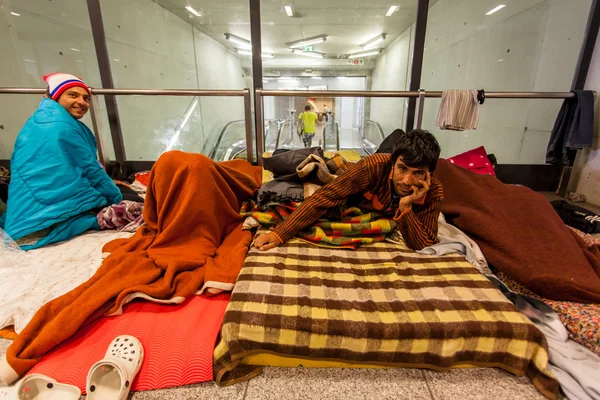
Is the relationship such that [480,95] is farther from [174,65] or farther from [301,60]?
[174,65]

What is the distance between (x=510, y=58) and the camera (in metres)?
2.84

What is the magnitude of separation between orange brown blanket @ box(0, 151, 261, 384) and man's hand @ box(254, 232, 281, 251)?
0.22 feet

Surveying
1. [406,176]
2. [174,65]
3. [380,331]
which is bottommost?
[380,331]

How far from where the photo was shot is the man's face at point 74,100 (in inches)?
67.2

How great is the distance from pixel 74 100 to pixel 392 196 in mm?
1978

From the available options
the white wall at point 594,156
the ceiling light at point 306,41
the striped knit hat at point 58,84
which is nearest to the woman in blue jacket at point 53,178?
the striped knit hat at point 58,84

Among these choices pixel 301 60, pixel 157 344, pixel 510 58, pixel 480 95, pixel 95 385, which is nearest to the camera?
pixel 95 385

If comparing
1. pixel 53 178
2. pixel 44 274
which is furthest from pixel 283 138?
pixel 44 274

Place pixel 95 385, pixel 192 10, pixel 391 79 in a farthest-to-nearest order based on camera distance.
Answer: pixel 391 79
pixel 192 10
pixel 95 385

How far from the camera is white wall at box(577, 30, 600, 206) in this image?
7.27 ft

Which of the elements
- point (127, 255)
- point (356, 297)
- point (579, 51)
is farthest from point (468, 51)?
point (127, 255)

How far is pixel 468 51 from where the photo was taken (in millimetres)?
3389

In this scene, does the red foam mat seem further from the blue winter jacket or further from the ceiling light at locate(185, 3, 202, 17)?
the ceiling light at locate(185, 3, 202, 17)

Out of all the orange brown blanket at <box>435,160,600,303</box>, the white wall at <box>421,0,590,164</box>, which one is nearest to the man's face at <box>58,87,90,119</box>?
the orange brown blanket at <box>435,160,600,303</box>
